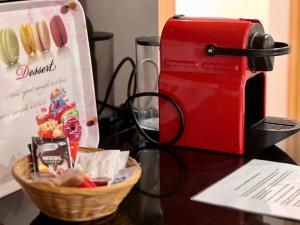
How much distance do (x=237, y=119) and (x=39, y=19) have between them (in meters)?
0.45

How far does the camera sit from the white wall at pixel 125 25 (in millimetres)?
1482

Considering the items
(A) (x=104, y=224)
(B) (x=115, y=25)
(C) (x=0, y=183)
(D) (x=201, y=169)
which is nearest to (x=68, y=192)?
(A) (x=104, y=224)

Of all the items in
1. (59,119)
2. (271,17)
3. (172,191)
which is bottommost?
(172,191)

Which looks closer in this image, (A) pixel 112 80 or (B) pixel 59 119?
(B) pixel 59 119

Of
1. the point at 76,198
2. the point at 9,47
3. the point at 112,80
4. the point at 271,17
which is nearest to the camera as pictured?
the point at 76,198

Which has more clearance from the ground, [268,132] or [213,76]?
[213,76]

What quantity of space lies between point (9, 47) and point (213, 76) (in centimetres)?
42

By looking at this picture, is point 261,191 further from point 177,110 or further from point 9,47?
point 9,47

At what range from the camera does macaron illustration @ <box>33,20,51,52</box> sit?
3.78 feet

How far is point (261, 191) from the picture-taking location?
1038 millimetres

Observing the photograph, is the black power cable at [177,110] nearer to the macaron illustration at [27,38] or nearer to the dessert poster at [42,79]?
the dessert poster at [42,79]

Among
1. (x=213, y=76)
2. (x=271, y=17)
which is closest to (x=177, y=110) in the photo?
(x=213, y=76)

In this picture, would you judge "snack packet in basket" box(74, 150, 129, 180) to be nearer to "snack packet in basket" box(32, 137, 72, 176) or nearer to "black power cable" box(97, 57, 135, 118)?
"snack packet in basket" box(32, 137, 72, 176)

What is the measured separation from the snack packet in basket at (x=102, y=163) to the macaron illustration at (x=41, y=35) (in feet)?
0.79
